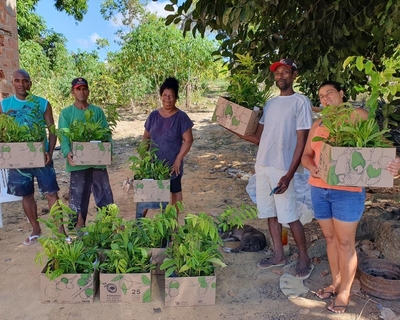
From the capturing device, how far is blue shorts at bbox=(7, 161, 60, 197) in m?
3.69

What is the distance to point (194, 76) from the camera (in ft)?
45.3

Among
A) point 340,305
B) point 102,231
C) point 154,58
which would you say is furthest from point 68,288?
point 154,58

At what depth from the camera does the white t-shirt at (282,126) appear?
116 inches

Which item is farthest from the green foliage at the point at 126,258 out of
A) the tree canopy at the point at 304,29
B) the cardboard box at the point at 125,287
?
the tree canopy at the point at 304,29

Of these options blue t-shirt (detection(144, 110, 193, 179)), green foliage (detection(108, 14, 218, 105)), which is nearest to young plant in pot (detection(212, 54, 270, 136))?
blue t-shirt (detection(144, 110, 193, 179))

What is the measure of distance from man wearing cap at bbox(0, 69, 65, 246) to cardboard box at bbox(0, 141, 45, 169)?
22 centimetres

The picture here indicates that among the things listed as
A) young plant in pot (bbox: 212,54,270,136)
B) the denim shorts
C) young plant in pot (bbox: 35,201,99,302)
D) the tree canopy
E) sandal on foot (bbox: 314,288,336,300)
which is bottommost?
sandal on foot (bbox: 314,288,336,300)

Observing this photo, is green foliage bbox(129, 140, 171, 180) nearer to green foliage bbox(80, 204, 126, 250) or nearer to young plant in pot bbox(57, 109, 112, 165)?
young plant in pot bbox(57, 109, 112, 165)

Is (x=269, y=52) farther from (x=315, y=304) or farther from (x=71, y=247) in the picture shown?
(x=71, y=247)

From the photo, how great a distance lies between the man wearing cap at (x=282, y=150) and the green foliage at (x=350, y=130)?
0.59m

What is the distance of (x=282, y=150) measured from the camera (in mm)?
3037

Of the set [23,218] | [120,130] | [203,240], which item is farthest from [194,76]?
[203,240]

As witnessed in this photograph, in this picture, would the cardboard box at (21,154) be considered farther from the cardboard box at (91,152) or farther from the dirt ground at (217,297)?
the dirt ground at (217,297)

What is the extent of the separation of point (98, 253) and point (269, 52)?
8.15 ft
